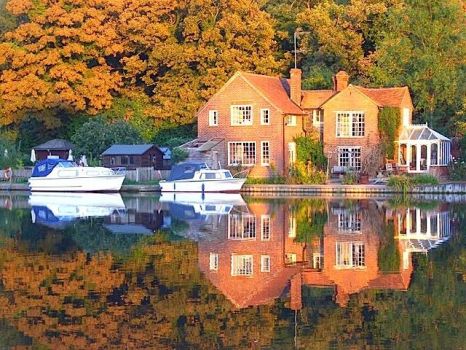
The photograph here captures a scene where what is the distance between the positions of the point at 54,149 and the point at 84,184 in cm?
1042

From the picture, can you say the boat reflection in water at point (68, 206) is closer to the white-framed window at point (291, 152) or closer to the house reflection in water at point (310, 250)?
the house reflection in water at point (310, 250)

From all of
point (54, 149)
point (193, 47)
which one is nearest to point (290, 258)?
point (193, 47)

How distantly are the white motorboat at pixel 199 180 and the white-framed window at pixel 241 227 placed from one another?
54.9ft

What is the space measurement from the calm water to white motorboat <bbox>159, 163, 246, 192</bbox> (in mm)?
16873

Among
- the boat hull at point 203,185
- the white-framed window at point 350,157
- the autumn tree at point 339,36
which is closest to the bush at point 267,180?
the boat hull at point 203,185

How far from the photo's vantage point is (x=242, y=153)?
184 ft

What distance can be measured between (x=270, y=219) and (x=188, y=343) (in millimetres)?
19402

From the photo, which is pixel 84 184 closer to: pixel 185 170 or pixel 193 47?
pixel 185 170

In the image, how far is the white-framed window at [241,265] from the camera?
65.4 ft

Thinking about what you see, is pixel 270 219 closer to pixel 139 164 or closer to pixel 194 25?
pixel 139 164

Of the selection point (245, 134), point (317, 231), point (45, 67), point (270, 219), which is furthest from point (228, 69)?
point (317, 231)

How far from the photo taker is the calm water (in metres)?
13.9

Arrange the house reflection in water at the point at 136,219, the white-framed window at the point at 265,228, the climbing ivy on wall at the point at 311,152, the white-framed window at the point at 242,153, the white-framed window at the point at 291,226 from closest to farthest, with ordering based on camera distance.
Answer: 1. the white-framed window at the point at 265,228
2. the white-framed window at the point at 291,226
3. the house reflection in water at the point at 136,219
4. the climbing ivy on wall at the point at 311,152
5. the white-framed window at the point at 242,153

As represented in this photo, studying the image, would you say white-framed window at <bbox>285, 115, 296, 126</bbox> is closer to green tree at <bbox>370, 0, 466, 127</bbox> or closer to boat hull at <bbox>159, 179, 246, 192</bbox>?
boat hull at <bbox>159, 179, 246, 192</bbox>
